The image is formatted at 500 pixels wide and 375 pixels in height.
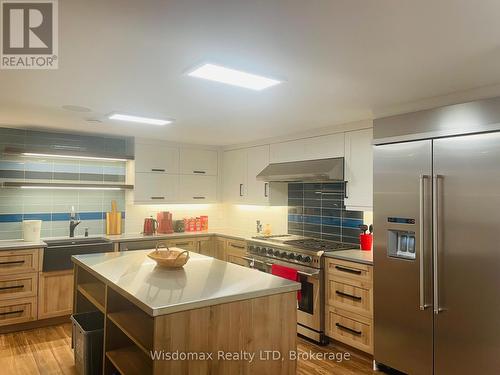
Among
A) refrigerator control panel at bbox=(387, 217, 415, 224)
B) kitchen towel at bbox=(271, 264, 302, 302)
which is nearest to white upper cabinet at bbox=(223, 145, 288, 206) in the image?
kitchen towel at bbox=(271, 264, 302, 302)

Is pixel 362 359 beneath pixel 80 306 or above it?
beneath

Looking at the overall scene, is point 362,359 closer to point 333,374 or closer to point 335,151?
point 333,374

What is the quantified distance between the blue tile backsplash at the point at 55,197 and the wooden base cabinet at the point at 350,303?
316cm

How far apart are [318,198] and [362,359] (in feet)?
6.20

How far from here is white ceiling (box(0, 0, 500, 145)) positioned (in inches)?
62.8

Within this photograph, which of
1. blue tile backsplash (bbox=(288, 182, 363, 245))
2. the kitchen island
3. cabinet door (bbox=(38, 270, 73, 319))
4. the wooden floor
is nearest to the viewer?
the kitchen island

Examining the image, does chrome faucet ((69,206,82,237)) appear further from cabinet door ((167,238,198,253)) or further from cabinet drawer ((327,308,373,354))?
cabinet drawer ((327,308,373,354))

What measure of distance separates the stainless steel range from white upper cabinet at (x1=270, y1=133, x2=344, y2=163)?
1003 millimetres

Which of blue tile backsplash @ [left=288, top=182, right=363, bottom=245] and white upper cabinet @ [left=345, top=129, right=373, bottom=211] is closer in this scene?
white upper cabinet @ [left=345, top=129, right=373, bottom=211]

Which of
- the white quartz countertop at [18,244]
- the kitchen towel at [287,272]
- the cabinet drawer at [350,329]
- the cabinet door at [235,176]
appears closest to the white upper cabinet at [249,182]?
the cabinet door at [235,176]

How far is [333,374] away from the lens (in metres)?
3.15

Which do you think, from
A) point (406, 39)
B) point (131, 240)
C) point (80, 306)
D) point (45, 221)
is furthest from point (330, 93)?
point (45, 221)

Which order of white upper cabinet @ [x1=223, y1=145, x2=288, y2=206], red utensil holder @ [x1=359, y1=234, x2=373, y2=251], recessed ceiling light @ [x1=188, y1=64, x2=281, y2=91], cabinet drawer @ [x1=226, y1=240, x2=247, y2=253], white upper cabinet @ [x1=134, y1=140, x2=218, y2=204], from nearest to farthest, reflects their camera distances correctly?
recessed ceiling light @ [x1=188, y1=64, x2=281, y2=91] → red utensil holder @ [x1=359, y1=234, x2=373, y2=251] → cabinet drawer @ [x1=226, y1=240, x2=247, y2=253] → white upper cabinet @ [x1=223, y1=145, x2=288, y2=206] → white upper cabinet @ [x1=134, y1=140, x2=218, y2=204]

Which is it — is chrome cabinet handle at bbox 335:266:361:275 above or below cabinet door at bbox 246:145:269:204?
below
